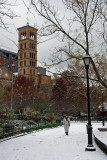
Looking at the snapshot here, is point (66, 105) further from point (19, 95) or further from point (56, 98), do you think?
point (19, 95)

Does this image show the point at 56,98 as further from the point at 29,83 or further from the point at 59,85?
the point at 29,83

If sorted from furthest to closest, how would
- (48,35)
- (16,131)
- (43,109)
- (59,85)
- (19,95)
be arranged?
(59,85) → (19,95) → (43,109) → (16,131) → (48,35)

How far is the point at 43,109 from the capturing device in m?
35.7

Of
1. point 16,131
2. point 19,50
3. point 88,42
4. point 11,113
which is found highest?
point 88,42

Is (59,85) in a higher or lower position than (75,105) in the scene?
higher

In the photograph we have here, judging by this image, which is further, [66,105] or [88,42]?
[66,105]

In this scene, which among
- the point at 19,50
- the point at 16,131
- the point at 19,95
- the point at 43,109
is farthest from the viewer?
the point at 19,95

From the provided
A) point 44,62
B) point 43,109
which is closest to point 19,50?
point 44,62

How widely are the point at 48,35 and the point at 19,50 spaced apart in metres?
9.69

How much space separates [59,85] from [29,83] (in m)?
8.03

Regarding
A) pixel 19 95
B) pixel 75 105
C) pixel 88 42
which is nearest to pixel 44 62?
pixel 88 42

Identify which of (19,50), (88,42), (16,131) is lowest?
(16,131)

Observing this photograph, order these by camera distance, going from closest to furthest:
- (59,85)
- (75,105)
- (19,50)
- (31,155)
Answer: (19,50) → (31,155) → (75,105) → (59,85)

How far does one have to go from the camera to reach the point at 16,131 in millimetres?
20344
